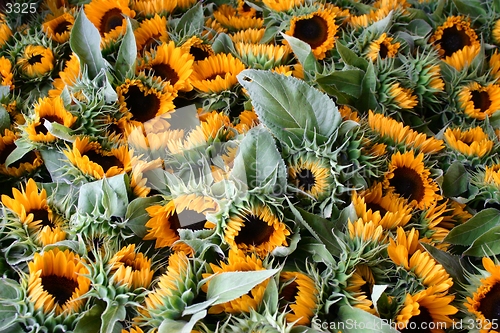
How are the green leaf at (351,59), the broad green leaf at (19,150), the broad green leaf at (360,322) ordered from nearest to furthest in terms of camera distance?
the broad green leaf at (360,322) < the broad green leaf at (19,150) < the green leaf at (351,59)

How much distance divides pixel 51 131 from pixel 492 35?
90 cm

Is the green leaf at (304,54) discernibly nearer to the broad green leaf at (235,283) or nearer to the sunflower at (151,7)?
the sunflower at (151,7)

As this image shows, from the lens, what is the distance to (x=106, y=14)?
1.00 meters

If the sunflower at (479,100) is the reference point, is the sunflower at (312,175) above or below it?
above

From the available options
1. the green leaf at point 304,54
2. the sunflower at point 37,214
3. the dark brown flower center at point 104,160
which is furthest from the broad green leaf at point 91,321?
the green leaf at point 304,54

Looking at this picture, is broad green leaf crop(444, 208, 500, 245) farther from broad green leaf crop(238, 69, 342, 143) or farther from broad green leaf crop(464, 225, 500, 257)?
broad green leaf crop(238, 69, 342, 143)

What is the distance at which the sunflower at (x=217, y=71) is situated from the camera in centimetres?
86

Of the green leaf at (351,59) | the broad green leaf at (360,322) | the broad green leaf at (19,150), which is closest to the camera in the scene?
the broad green leaf at (360,322)

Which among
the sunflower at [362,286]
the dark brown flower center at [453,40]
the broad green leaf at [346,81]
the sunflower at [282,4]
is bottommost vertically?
the sunflower at [362,286]

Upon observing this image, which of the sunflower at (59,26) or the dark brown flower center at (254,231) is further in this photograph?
the sunflower at (59,26)

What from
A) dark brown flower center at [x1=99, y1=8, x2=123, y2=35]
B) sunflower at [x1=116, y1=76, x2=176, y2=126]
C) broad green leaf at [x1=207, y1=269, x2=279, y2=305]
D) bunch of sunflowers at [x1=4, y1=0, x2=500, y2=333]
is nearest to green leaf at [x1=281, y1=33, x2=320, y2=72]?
bunch of sunflowers at [x1=4, y1=0, x2=500, y2=333]

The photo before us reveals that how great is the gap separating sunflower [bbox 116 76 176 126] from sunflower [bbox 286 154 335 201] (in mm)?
233

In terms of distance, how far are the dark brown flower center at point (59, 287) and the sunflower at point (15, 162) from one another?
0.84 ft

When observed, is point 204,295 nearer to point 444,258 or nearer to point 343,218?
point 343,218
